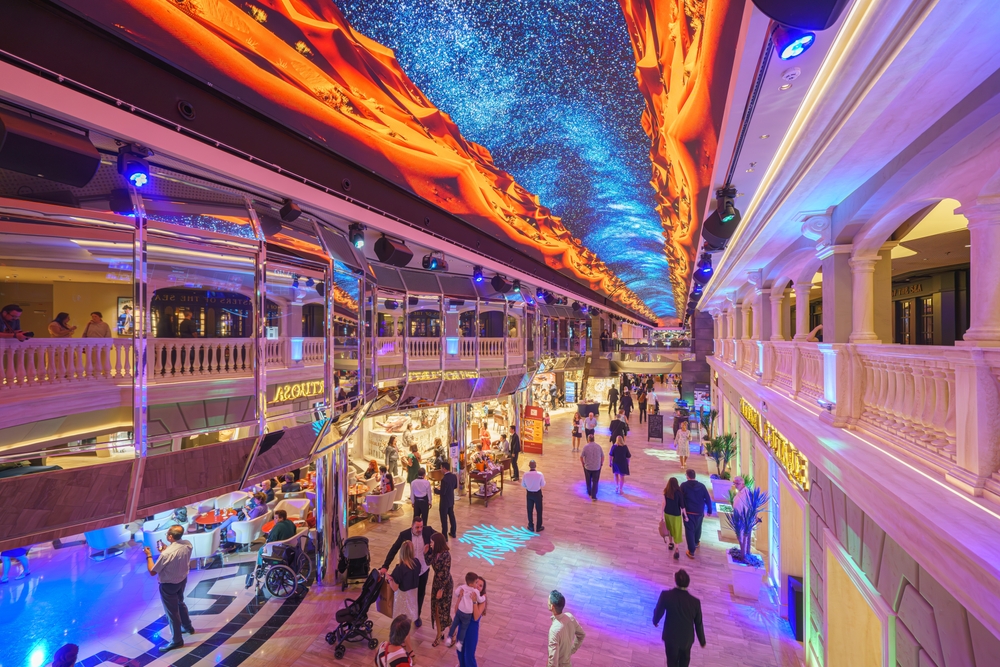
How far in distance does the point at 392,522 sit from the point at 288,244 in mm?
6719

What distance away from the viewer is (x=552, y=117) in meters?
4.34

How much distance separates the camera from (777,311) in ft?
21.3

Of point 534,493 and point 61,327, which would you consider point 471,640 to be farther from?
point 61,327

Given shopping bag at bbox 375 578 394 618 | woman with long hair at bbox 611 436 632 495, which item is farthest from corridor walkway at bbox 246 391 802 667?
shopping bag at bbox 375 578 394 618

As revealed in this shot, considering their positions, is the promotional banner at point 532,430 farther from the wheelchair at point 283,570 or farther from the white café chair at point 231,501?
the wheelchair at point 283,570

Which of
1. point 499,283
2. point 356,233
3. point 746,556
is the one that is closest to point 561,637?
point 746,556

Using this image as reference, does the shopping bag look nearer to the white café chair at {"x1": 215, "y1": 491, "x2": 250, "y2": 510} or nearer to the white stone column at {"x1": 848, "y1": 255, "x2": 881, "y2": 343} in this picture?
the white café chair at {"x1": 215, "y1": 491, "x2": 250, "y2": 510}

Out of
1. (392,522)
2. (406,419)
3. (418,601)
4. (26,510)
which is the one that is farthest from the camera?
(406,419)

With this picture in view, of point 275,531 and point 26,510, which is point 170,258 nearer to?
point 26,510

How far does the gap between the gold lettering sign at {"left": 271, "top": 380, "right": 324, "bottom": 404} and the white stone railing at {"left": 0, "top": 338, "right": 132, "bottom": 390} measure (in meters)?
1.30

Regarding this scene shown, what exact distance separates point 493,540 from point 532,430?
20.2 feet

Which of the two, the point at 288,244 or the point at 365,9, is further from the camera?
the point at 288,244

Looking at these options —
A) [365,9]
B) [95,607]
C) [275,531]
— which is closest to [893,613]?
[365,9]

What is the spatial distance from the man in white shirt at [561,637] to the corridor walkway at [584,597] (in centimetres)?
103
